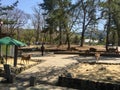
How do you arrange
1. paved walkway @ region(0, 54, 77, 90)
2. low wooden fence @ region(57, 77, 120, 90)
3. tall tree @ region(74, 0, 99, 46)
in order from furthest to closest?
tall tree @ region(74, 0, 99, 46), paved walkway @ region(0, 54, 77, 90), low wooden fence @ region(57, 77, 120, 90)

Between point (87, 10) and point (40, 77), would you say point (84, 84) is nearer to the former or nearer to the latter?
point (40, 77)

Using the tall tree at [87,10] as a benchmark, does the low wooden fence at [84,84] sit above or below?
below

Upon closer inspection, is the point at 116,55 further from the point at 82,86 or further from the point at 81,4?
the point at 82,86

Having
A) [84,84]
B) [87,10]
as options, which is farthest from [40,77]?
[87,10]

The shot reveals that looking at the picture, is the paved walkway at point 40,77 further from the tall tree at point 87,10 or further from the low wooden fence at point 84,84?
the tall tree at point 87,10

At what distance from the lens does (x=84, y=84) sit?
54.5 ft

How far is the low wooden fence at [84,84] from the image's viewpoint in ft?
51.6

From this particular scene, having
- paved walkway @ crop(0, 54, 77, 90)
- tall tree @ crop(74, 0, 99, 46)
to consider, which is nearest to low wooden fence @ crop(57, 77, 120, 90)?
paved walkway @ crop(0, 54, 77, 90)

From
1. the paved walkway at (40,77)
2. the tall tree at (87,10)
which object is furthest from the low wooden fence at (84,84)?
the tall tree at (87,10)

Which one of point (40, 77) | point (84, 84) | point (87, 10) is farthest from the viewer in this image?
point (87, 10)

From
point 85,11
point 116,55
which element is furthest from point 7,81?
point 85,11

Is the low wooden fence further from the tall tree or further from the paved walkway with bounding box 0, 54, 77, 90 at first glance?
the tall tree

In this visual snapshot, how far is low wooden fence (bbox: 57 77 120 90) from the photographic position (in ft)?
51.6

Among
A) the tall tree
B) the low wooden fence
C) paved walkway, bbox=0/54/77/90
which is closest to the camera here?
the low wooden fence
